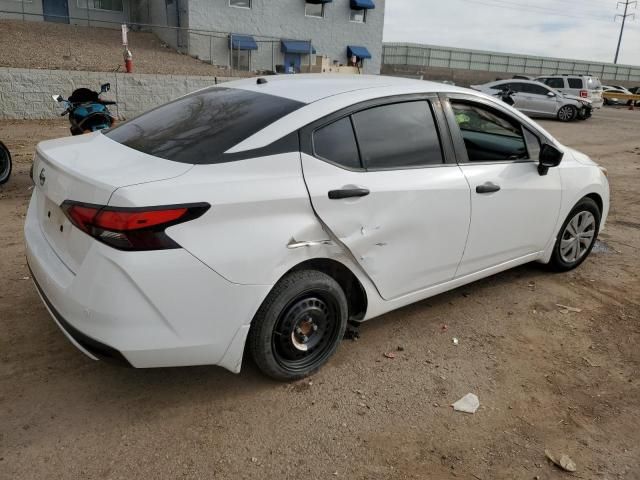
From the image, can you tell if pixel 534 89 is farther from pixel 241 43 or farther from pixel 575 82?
pixel 241 43

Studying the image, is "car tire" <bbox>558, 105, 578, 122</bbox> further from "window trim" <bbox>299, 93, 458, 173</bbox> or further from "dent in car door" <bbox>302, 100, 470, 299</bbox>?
"dent in car door" <bbox>302, 100, 470, 299</bbox>

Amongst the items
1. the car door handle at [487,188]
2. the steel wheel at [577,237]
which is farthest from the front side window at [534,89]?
the car door handle at [487,188]

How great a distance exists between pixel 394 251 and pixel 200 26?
2425 centimetres

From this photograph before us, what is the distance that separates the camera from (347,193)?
2857 mm

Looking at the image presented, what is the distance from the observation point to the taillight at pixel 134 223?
227 cm

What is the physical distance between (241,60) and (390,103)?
2410 cm

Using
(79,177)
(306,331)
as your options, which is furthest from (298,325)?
(79,177)

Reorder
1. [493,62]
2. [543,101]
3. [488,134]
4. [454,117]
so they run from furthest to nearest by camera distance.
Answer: [493,62] → [543,101] → [488,134] → [454,117]

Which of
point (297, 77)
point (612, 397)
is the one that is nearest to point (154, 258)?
point (297, 77)

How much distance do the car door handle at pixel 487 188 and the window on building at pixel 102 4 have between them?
29.7m

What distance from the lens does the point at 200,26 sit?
24.5 metres

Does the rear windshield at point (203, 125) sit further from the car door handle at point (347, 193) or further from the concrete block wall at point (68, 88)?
the concrete block wall at point (68, 88)

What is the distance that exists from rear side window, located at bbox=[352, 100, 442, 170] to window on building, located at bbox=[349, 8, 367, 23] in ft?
90.6

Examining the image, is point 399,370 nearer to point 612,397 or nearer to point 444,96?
point 612,397
